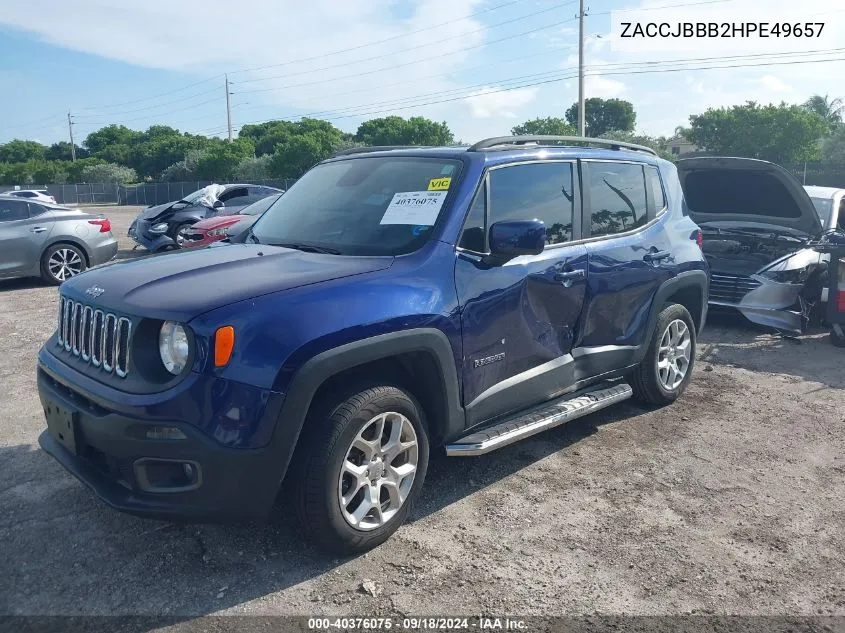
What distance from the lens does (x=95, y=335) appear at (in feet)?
11.0

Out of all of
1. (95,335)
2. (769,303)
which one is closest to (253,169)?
(769,303)

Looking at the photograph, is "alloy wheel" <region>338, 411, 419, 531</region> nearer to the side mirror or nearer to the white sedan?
the side mirror

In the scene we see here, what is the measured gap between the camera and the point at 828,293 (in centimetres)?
729

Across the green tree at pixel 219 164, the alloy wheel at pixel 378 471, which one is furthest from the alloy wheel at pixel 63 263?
the green tree at pixel 219 164

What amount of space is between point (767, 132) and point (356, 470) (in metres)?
57.4

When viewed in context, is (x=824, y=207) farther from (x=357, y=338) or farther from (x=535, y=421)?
(x=357, y=338)

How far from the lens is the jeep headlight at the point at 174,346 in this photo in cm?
299

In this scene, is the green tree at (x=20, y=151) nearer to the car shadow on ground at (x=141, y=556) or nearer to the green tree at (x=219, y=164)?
the green tree at (x=219, y=164)

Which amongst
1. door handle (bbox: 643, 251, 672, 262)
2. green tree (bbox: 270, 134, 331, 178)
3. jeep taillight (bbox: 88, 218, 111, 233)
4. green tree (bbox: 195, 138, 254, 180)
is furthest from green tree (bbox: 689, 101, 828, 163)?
door handle (bbox: 643, 251, 672, 262)

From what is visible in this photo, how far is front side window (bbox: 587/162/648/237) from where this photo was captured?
475 cm

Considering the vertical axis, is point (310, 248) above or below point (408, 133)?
below

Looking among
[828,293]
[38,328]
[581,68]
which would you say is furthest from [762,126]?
[38,328]

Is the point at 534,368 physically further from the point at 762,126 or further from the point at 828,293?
the point at 762,126

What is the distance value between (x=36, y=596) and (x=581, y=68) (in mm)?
38141
